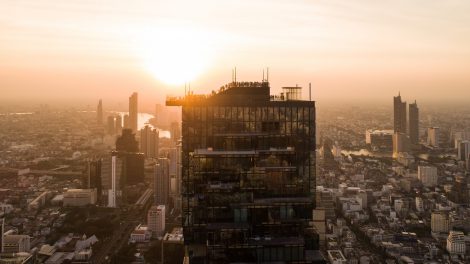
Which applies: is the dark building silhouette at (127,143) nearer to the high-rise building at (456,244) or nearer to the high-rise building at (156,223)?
the high-rise building at (156,223)

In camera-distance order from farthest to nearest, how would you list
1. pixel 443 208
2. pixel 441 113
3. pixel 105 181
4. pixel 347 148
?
pixel 441 113 < pixel 347 148 < pixel 105 181 < pixel 443 208

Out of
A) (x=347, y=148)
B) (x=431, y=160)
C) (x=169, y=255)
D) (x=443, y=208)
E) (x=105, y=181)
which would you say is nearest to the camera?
(x=169, y=255)

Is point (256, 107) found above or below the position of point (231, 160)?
above

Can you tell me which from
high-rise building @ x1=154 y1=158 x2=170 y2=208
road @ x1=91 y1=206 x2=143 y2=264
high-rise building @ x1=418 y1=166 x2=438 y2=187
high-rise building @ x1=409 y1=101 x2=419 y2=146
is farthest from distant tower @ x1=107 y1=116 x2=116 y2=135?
high-rise building @ x1=418 y1=166 x2=438 y2=187

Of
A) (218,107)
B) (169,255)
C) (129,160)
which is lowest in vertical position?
(169,255)

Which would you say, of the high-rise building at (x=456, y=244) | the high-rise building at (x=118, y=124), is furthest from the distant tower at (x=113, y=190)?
the high-rise building at (x=118, y=124)

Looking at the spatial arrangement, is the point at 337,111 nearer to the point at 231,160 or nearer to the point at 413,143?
the point at 413,143

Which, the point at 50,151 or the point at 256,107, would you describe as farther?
the point at 50,151

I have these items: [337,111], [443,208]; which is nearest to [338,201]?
[443,208]
